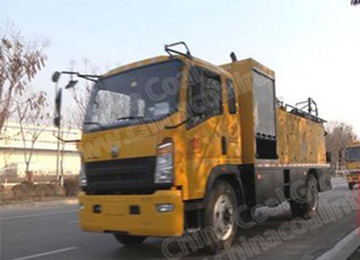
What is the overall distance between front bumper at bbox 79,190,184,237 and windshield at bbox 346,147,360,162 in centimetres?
2412

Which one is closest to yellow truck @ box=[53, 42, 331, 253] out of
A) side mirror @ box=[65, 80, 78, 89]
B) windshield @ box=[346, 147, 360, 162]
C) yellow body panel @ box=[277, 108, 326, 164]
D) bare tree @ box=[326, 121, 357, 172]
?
side mirror @ box=[65, 80, 78, 89]

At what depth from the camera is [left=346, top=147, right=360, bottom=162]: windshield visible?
29761 mm

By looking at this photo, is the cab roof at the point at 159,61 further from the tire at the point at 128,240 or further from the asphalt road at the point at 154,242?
the asphalt road at the point at 154,242

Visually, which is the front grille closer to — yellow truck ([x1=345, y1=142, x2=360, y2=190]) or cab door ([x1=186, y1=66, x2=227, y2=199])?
cab door ([x1=186, y1=66, x2=227, y2=199])

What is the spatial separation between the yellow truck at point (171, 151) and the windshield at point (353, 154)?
21112 mm

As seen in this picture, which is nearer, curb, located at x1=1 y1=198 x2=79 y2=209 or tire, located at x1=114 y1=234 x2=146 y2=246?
tire, located at x1=114 y1=234 x2=146 y2=246

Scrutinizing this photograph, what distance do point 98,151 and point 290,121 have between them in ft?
19.5

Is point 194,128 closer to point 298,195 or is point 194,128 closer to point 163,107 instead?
point 163,107

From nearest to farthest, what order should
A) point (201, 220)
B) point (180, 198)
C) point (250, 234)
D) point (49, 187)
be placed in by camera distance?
point (180, 198)
point (201, 220)
point (250, 234)
point (49, 187)

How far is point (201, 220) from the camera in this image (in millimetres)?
8422

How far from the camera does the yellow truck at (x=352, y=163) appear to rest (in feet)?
95.6

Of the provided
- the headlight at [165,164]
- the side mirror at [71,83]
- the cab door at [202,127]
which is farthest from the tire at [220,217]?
A: the side mirror at [71,83]

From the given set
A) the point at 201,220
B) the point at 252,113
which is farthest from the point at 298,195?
the point at 201,220

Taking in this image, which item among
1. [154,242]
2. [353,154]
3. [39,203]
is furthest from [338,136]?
[154,242]
